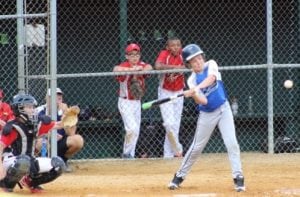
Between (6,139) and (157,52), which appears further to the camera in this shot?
(157,52)

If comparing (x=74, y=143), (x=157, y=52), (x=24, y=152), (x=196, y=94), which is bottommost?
(x=74, y=143)

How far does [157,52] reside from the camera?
46.1ft

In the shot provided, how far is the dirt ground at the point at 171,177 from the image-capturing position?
8.86 m

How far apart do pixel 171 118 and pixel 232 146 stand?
128 inches

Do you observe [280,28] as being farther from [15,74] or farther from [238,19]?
[15,74]

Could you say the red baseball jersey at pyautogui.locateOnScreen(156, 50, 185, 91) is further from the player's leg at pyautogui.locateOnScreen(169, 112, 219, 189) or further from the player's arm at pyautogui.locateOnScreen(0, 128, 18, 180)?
the player's arm at pyautogui.locateOnScreen(0, 128, 18, 180)


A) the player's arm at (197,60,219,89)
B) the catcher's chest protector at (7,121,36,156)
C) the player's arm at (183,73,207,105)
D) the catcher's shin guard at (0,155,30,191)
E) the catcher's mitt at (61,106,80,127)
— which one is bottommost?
the catcher's shin guard at (0,155,30,191)

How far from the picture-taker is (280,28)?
13992mm

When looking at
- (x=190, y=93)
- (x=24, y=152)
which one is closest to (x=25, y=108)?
(x=24, y=152)

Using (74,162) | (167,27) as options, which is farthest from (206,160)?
(167,27)

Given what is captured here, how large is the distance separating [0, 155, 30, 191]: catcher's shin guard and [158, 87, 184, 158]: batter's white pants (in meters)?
3.80

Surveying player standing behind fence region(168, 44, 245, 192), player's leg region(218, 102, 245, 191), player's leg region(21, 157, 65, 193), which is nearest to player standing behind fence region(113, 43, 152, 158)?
player standing behind fence region(168, 44, 245, 192)

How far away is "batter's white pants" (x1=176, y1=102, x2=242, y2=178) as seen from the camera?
887 centimetres

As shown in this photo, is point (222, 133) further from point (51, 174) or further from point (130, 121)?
point (130, 121)
